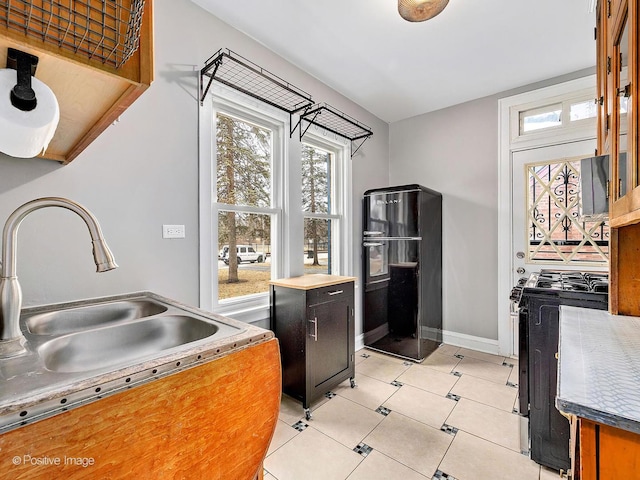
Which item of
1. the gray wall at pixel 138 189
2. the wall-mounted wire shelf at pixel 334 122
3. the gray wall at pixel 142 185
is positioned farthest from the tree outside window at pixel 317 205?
the gray wall at pixel 138 189

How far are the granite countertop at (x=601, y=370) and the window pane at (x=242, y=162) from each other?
2.13m

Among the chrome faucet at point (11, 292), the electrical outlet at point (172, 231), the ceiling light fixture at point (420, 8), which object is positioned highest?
the ceiling light fixture at point (420, 8)

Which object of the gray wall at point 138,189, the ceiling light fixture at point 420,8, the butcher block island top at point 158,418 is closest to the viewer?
the butcher block island top at point 158,418

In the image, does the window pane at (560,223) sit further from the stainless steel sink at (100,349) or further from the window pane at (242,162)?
the stainless steel sink at (100,349)

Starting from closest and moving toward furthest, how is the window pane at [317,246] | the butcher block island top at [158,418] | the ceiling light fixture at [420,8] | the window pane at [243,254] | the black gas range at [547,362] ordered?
the butcher block island top at [158,418] → the black gas range at [547,362] → the ceiling light fixture at [420,8] → the window pane at [243,254] → the window pane at [317,246]

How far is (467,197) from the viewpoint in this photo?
134 inches

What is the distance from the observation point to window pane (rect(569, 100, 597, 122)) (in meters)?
2.76

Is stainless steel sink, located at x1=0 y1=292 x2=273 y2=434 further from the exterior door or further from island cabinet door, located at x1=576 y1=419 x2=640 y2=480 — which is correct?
Result: the exterior door

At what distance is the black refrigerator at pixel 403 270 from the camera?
2996mm

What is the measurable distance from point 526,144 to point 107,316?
12.5ft

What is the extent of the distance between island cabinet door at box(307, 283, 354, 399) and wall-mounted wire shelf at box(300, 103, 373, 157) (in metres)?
1.54

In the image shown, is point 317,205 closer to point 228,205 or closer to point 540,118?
point 228,205

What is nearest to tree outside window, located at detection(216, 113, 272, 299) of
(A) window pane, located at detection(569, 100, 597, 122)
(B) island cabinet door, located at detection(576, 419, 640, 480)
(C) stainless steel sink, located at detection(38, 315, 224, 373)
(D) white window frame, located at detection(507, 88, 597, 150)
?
(C) stainless steel sink, located at detection(38, 315, 224, 373)

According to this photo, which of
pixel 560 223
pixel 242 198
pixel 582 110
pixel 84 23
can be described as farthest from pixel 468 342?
pixel 84 23
